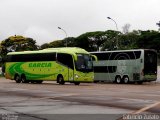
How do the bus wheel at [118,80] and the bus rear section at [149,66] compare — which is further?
the bus wheel at [118,80]

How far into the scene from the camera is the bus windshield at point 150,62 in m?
41.7

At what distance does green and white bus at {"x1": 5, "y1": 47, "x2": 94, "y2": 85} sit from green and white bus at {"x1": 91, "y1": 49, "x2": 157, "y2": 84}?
4200mm

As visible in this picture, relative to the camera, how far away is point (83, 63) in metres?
39.3

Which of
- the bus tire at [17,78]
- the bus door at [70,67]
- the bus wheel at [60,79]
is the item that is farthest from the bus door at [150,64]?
the bus tire at [17,78]

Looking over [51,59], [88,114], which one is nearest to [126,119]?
[88,114]

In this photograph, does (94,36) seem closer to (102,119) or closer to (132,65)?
(132,65)

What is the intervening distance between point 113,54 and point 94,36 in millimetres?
85736

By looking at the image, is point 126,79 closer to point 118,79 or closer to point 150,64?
point 118,79

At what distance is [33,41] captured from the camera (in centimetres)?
12612

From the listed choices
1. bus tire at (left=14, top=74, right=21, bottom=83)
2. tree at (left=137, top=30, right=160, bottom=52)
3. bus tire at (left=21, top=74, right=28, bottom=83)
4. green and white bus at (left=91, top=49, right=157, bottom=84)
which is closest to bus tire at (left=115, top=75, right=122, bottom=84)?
green and white bus at (left=91, top=49, right=157, bottom=84)

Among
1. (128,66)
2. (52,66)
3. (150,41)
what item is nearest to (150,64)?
(128,66)

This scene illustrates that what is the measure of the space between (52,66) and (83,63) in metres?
3.41

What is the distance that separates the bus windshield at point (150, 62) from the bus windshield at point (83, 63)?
17.4ft

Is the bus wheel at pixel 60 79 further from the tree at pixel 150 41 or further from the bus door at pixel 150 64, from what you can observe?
the tree at pixel 150 41
